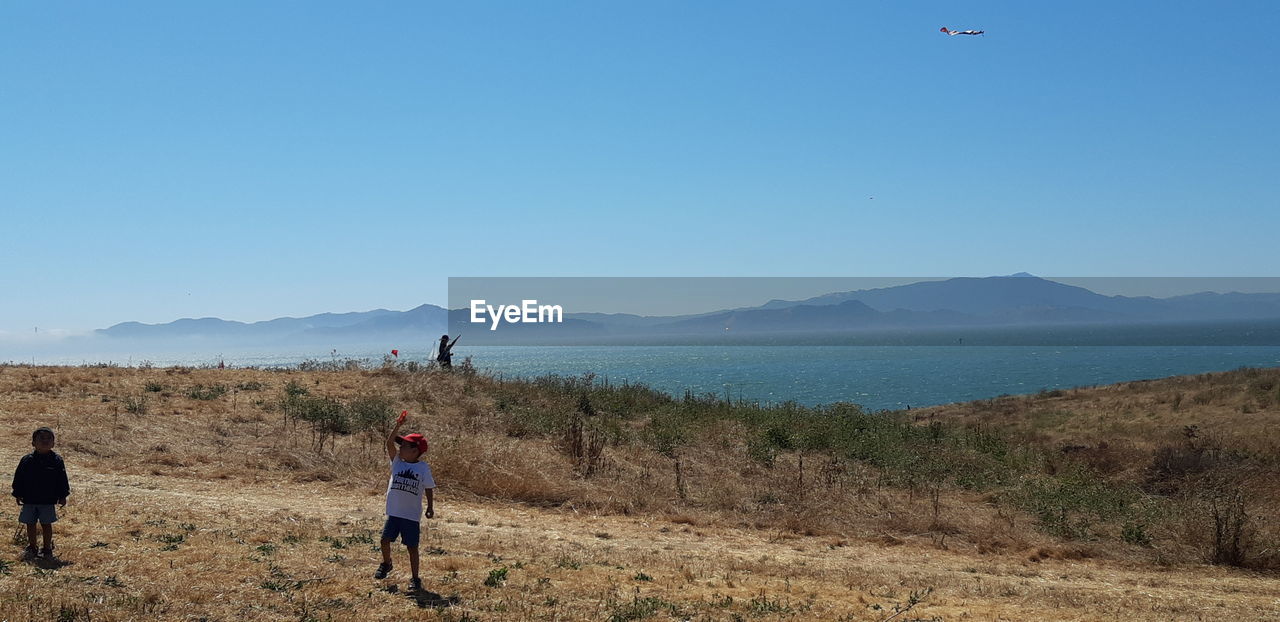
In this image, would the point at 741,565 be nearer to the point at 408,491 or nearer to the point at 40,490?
the point at 408,491

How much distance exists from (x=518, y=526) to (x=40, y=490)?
6286 mm

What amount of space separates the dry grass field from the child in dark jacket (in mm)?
279

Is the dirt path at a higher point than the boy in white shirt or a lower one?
lower

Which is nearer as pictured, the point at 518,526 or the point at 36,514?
the point at 36,514

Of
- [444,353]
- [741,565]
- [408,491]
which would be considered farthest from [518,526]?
[444,353]

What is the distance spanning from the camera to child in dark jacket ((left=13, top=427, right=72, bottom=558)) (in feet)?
26.7

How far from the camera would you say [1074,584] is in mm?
10469


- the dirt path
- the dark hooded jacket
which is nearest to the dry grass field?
the dirt path

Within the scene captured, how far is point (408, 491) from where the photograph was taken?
801 cm

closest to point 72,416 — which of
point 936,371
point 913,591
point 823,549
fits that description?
point 823,549

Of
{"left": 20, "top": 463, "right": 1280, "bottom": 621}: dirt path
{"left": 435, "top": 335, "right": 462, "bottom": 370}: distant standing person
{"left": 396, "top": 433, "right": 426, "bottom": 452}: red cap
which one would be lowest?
{"left": 20, "top": 463, "right": 1280, "bottom": 621}: dirt path

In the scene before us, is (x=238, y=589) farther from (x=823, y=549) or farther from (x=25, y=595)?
(x=823, y=549)

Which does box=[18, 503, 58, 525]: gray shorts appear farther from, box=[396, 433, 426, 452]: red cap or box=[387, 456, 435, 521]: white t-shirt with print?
box=[396, 433, 426, 452]: red cap

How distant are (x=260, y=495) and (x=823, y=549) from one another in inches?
353
